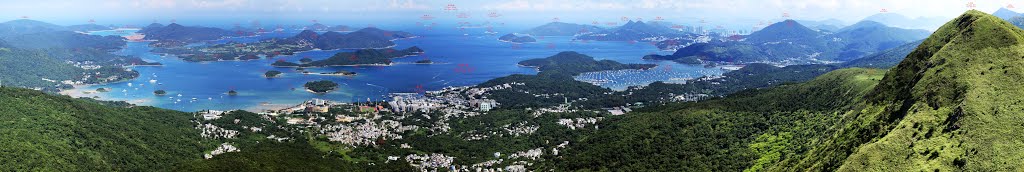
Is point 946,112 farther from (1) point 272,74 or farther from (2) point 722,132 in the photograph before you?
(1) point 272,74

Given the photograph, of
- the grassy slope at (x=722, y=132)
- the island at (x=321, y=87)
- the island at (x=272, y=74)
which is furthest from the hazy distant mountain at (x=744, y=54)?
the grassy slope at (x=722, y=132)

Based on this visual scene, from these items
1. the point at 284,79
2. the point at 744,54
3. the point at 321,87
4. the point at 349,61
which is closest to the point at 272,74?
the point at 284,79

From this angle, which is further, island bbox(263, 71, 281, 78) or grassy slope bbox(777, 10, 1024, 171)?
island bbox(263, 71, 281, 78)

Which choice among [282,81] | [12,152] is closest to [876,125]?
[12,152]

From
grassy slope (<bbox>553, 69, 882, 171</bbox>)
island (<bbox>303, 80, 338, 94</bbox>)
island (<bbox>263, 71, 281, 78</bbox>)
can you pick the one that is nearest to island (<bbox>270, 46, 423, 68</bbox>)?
island (<bbox>263, 71, 281, 78</bbox>)

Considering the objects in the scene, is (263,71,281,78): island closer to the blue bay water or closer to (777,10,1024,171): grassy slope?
the blue bay water

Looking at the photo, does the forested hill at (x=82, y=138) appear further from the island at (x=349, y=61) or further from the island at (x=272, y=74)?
the island at (x=349, y=61)
